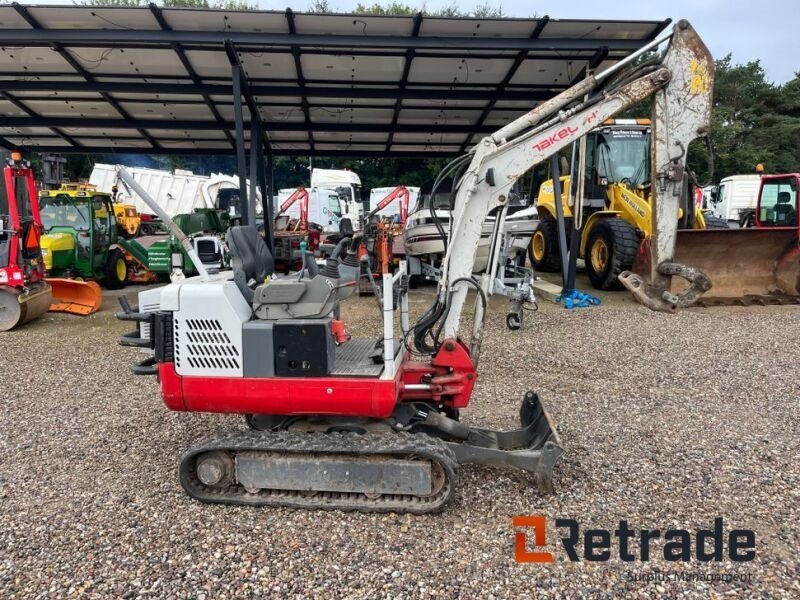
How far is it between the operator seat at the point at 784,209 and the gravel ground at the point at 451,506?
7377 millimetres

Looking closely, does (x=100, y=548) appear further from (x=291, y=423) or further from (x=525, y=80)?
(x=525, y=80)

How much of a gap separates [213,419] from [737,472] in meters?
3.84

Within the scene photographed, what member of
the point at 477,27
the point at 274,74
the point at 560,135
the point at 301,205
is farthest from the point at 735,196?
the point at 560,135

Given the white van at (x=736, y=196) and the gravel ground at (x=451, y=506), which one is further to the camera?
the white van at (x=736, y=196)

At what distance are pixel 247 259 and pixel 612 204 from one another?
29.5 ft

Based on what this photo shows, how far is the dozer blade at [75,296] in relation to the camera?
9.25 meters

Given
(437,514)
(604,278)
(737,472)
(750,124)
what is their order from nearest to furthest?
(437,514) → (737,472) → (604,278) → (750,124)

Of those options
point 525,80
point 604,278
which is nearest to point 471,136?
point 525,80

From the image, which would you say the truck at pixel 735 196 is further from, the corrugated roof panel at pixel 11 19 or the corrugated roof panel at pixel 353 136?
the corrugated roof panel at pixel 11 19

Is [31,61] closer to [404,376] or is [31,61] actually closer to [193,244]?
[193,244]

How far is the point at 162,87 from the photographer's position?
9.14m

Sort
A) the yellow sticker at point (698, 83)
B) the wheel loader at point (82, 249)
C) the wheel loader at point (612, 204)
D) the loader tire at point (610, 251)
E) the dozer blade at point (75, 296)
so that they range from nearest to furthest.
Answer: the yellow sticker at point (698, 83) < the dozer blade at point (75, 296) < the wheel loader at point (82, 249) < the loader tire at point (610, 251) < the wheel loader at point (612, 204)

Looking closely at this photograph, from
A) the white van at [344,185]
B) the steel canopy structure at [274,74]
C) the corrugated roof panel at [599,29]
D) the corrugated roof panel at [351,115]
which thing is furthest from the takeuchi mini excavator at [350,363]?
the white van at [344,185]

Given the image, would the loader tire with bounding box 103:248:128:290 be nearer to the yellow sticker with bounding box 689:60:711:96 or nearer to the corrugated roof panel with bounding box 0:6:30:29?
the corrugated roof panel with bounding box 0:6:30:29
